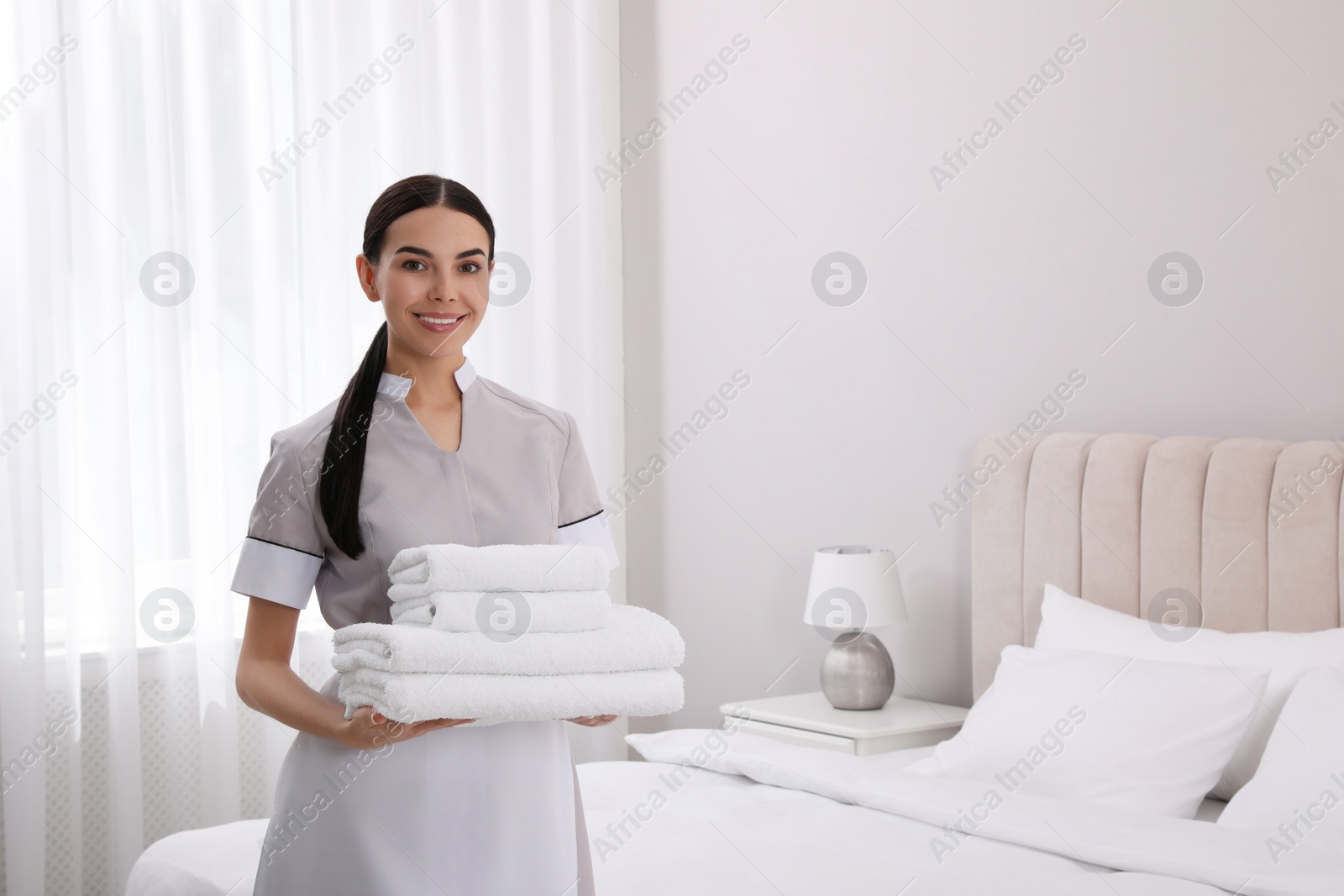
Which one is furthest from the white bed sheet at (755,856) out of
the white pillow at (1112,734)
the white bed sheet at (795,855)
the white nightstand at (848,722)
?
the white nightstand at (848,722)

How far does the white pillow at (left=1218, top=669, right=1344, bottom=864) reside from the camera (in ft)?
5.83

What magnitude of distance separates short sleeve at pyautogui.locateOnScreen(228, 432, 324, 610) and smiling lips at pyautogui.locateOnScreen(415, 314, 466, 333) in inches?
6.9

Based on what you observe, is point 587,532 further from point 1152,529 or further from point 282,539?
point 1152,529

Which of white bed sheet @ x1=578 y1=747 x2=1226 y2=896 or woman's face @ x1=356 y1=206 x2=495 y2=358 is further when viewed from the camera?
white bed sheet @ x1=578 y1=747 x2=1226 y2=896

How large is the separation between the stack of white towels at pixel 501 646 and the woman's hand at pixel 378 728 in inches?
0.5

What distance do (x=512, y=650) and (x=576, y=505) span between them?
0.27m

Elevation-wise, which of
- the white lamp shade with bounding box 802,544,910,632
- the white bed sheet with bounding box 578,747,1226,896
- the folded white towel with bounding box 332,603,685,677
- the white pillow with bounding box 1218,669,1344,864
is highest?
the folded white towel with bounding box 332,603,685,677

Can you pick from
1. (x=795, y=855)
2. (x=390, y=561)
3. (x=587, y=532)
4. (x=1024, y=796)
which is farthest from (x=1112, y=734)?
(x=390, y=561)

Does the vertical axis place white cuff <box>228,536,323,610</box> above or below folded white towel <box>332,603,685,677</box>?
above

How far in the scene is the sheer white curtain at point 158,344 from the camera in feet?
9.57

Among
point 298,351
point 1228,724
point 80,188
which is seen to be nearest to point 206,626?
point 298,351

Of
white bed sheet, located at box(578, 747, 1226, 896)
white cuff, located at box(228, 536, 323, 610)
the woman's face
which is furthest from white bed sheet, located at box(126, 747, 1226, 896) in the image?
the woman's face

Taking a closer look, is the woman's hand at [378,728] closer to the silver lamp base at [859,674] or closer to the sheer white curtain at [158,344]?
the silver lamp base at [859,674]

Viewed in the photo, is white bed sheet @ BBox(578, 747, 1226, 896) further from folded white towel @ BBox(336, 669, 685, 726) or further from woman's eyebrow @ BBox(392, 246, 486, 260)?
woman's eyebrow @ BBox(392, 246, 486, 260)
